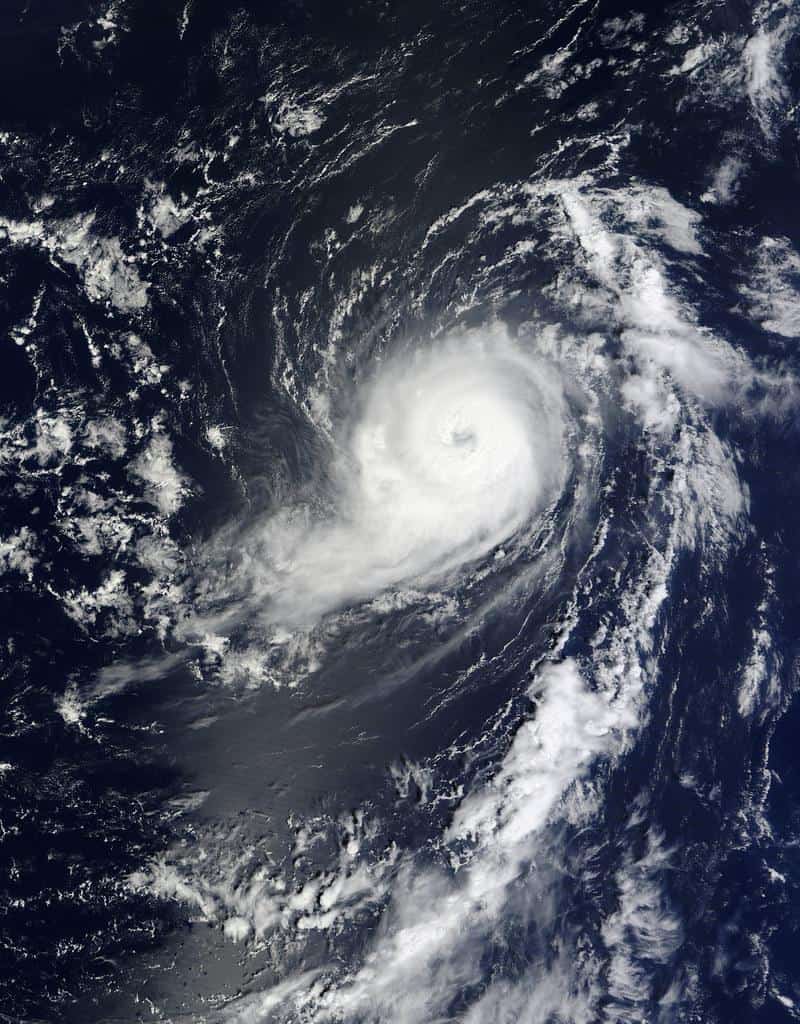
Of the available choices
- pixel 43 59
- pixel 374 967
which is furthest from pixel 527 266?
pixel 374 967

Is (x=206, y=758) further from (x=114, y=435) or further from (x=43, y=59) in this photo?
(x=43, y=59)

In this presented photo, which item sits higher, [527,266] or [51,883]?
[527,266]

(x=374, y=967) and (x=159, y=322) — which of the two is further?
(x=159, y=322)

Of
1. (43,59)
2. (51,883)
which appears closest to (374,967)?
(51,883)

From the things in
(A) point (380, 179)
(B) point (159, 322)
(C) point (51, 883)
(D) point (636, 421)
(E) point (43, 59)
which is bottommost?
(C) point (51, 883)

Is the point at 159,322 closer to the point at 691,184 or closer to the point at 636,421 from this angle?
the point at 636,421

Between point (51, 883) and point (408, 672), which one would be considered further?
point (408, 672)
